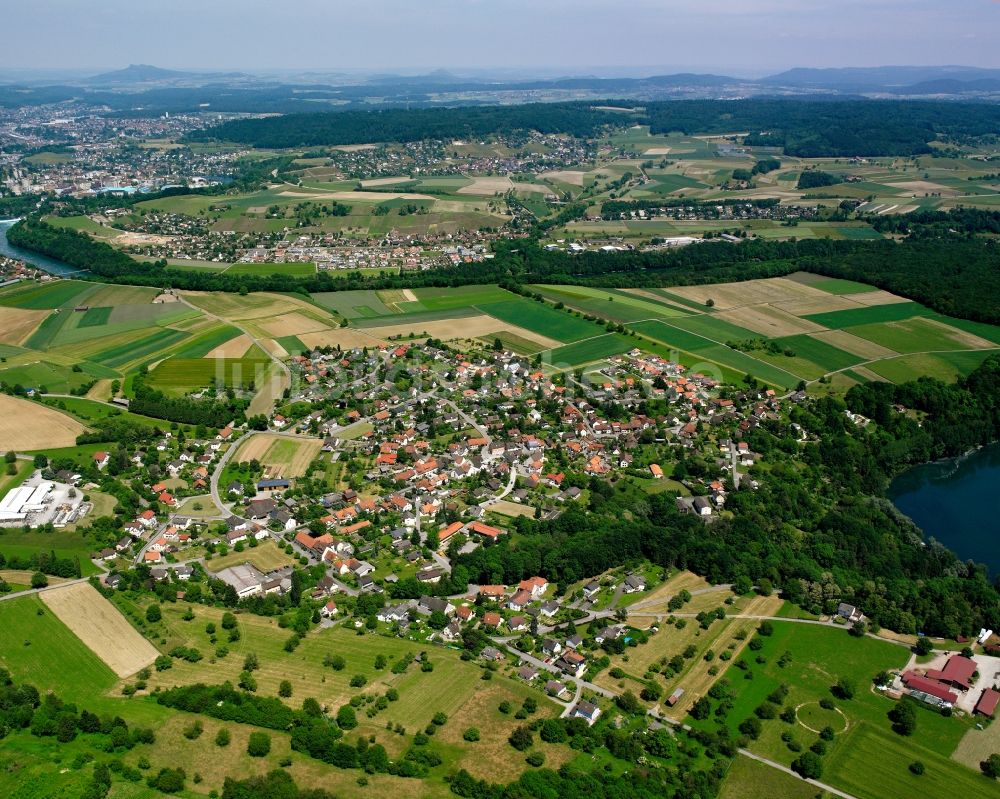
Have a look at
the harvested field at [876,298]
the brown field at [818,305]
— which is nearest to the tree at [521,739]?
the brown field at [818,305]

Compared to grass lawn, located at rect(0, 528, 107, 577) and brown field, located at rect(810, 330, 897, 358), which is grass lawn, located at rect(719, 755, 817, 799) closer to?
grass lawn, located at rect(0, 528, 107, 577)

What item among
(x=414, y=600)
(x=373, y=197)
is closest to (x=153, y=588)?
(x=414, y=600)

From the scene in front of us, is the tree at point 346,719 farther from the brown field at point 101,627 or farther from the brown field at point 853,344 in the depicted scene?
the brown field at point 853,344

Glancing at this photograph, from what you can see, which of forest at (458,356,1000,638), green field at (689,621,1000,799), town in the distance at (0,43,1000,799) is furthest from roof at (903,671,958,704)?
forest at (458,356,1000,638)

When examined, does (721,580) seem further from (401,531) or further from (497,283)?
(497,283)

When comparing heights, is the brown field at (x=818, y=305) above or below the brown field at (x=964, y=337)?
above

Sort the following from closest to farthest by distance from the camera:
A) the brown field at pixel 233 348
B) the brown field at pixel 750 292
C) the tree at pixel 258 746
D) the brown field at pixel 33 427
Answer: the tree at pixel 258 746 < the brown field at pixel 33 427 < the brown field at pixel 233 348 < the brown field at pixel 750 292
